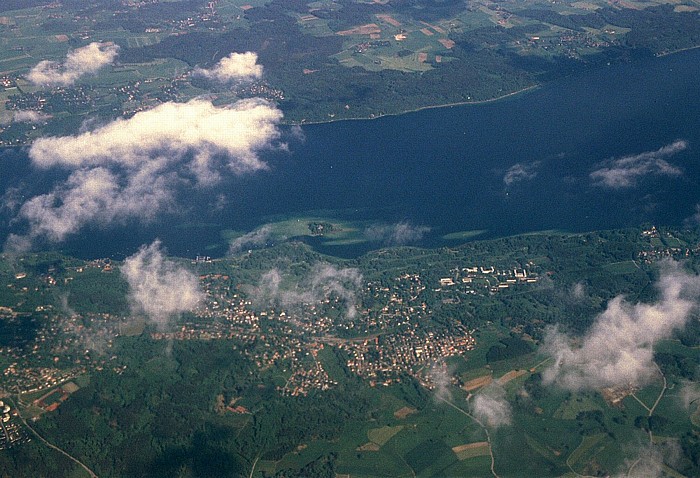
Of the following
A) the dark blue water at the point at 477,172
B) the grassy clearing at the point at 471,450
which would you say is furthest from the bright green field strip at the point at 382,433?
the dark blue water at the point at 477,172

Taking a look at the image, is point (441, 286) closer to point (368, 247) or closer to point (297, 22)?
point (368, 247)

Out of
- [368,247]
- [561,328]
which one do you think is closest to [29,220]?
[368,247]

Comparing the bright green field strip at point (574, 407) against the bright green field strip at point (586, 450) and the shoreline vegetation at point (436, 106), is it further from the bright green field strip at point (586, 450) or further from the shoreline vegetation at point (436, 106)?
the shoreline vegetation at point (436, 106)

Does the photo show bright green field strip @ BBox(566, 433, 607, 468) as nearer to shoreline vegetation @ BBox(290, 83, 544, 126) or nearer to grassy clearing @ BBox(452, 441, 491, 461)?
grassy clearing @ BBox(452, 441, 491, 461)

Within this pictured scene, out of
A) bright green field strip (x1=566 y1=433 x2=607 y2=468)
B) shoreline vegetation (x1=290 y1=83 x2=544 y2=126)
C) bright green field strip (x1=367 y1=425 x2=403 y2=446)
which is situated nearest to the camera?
bright green field strip (x1=566 y1=433 x2=607 y2=468)

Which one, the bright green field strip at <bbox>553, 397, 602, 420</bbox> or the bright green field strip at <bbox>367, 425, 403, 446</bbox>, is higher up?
the bright green field strip at <bbox>553, 397, 602, 420</bbox>

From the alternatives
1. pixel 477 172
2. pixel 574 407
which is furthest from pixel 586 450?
pixel 477 172

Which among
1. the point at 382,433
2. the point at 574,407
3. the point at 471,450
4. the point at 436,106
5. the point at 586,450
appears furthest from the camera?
the point at 436,106

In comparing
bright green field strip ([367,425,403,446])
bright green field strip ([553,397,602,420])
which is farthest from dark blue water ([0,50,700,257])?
bright green field strip ([367,425,403,446])

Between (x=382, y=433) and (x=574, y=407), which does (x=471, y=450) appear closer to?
(x=382, y=433)
